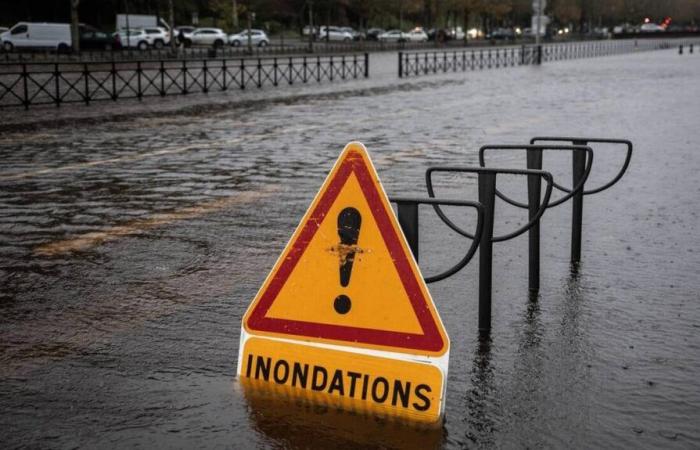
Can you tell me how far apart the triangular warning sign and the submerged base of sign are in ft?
0.19

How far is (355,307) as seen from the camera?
4195 mm

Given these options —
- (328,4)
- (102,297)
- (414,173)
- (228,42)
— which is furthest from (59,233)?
(328,4)

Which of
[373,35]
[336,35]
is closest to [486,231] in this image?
[336,35]

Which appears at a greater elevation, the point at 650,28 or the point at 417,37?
the point at 650,28

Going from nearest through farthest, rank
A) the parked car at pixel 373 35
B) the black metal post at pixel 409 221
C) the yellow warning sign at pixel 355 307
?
the yellow warning sign at pixel 355 307 < the black metal post at pixel 409 221 < the parked car at pixel 373 35

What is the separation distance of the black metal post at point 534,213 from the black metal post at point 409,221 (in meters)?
1.64

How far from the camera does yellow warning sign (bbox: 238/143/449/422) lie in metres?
4.07

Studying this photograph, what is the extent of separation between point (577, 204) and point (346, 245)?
319 centimetres

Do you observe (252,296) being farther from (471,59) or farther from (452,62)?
(471,59)

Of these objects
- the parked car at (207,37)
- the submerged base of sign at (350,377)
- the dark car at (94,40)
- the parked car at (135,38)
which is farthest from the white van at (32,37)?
the submerged base of sign at (350,377)

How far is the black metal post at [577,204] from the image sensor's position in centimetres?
677

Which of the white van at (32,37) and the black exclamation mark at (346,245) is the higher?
the white van at (32,37)

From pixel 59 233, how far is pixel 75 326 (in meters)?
2.93

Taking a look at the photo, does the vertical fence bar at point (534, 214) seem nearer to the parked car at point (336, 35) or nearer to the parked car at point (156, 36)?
the parked car at point (156, 36)
